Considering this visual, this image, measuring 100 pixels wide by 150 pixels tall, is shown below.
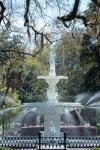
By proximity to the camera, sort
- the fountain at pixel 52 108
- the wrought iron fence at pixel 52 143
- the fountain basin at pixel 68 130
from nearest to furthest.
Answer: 1. the wrought iron fence at pixel 52 143
2. the fountain at pixel 52 108
3. the fountain basin at pixel 68 130

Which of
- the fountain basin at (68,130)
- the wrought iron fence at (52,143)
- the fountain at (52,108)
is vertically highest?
the fountain at (52,108)

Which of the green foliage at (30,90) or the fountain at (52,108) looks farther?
the green foliage at (30,90)

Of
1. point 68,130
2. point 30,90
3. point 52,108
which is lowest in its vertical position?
point 68,130

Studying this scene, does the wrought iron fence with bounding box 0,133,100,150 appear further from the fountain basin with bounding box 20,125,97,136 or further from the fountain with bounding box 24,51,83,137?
the fountain basin with bounding box 20,125,97,136

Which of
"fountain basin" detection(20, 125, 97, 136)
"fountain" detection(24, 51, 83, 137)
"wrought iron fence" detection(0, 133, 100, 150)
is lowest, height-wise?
"fountain basin" detection(20, 125, 97, 136)

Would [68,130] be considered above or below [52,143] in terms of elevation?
below

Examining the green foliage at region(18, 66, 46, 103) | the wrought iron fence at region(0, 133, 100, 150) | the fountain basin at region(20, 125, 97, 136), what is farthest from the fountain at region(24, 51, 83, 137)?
the green foliage at region(18, 66, 46, 103)

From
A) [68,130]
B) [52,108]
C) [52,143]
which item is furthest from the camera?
[68,130]

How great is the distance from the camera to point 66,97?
5209cm

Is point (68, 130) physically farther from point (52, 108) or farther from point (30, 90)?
point (30, 90)

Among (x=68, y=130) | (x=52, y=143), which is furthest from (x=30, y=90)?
(x=52, y=143)

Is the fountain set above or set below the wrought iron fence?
above

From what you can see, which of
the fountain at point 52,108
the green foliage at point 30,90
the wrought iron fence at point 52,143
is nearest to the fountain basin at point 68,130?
the fountain at point 52,108

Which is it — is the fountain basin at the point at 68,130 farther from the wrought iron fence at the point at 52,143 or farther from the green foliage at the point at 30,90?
the green foliage at the point at 30,90
